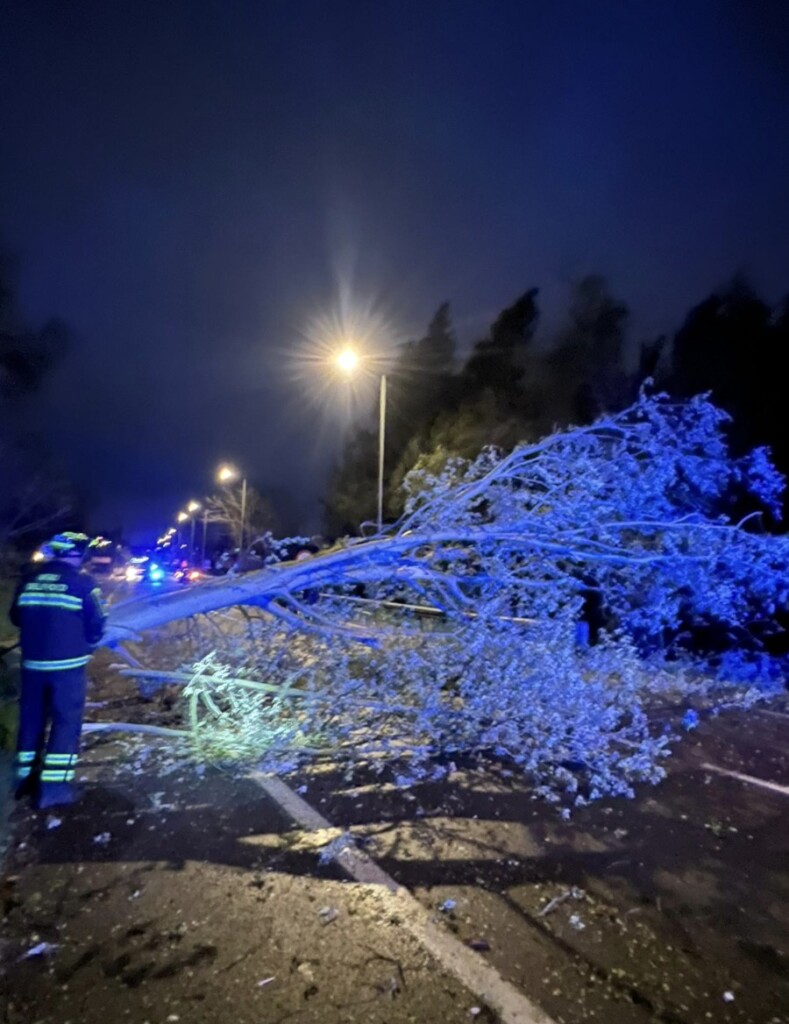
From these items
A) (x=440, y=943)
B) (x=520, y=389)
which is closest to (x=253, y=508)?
(x=520, y=389)

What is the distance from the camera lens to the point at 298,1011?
8.13ft

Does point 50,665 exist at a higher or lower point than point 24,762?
higher

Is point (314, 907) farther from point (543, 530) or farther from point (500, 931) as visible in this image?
point (543, 530)

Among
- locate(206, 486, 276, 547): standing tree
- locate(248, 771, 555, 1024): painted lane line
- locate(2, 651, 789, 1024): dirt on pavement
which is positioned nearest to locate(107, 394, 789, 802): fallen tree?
locate(2, 651, 789, 1024): dirt on pavement

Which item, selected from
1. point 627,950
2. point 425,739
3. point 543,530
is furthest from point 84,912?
point 543,530

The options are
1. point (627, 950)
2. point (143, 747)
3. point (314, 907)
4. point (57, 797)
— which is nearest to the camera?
point (627, 950)

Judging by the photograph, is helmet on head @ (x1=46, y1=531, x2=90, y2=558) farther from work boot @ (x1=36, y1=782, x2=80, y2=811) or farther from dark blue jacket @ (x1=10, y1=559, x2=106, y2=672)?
work boot @ (x1=36, y1=782, x2=80, y2=811)

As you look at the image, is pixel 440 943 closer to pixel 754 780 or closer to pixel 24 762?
pixel 24 762

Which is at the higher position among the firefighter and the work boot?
the firefighter

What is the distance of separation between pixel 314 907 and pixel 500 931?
829 millimetres

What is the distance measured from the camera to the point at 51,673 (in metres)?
4.07

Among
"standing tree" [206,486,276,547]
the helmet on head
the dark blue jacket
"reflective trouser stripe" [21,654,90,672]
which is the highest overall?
"standing tree" [206,486,276,547]

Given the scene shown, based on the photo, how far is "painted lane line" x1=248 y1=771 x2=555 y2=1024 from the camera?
8.26 ft

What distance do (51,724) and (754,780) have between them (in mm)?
4857
